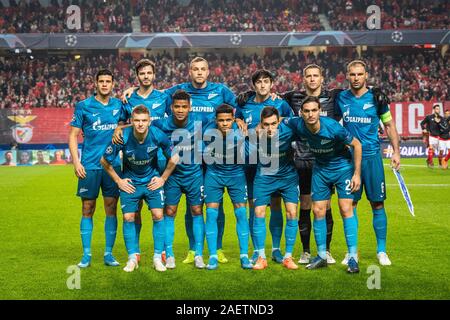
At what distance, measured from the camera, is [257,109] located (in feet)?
25.2

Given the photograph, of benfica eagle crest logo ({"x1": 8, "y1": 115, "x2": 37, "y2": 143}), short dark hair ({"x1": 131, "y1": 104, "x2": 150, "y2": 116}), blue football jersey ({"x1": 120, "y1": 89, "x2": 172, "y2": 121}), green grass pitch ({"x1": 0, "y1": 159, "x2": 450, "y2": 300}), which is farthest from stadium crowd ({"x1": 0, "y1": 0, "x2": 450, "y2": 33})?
short dark hair ({"x1": 131, "y1": 104, "x2": 150, "y2": 116})

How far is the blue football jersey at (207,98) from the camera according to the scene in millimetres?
7703

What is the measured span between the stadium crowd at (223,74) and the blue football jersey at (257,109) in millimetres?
24205

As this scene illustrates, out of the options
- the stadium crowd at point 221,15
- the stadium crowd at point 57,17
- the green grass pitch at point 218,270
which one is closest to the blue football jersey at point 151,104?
the green grass pitch at point 218,270

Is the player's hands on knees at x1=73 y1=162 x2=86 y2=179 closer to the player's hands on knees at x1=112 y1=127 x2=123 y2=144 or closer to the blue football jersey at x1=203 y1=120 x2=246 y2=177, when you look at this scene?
the player's hands on knees at x1=112 y1=127 x2=123 y2=144

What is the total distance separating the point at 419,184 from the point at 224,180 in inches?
405

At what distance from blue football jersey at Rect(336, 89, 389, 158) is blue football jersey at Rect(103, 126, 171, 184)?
2.07m

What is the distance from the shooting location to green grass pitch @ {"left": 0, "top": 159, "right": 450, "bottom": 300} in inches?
242

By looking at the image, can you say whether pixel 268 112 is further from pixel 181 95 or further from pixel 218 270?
pixel 218 270

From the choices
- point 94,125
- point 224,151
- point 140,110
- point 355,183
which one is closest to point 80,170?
point 94,125

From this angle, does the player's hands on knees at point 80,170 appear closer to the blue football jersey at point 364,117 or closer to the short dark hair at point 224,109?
the short dark hair at point 224,109

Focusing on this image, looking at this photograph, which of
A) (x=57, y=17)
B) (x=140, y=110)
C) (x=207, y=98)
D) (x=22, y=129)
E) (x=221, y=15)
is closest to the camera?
(x=140, y=110)

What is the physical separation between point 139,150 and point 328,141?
2.02 m

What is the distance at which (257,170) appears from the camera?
7523 mm
